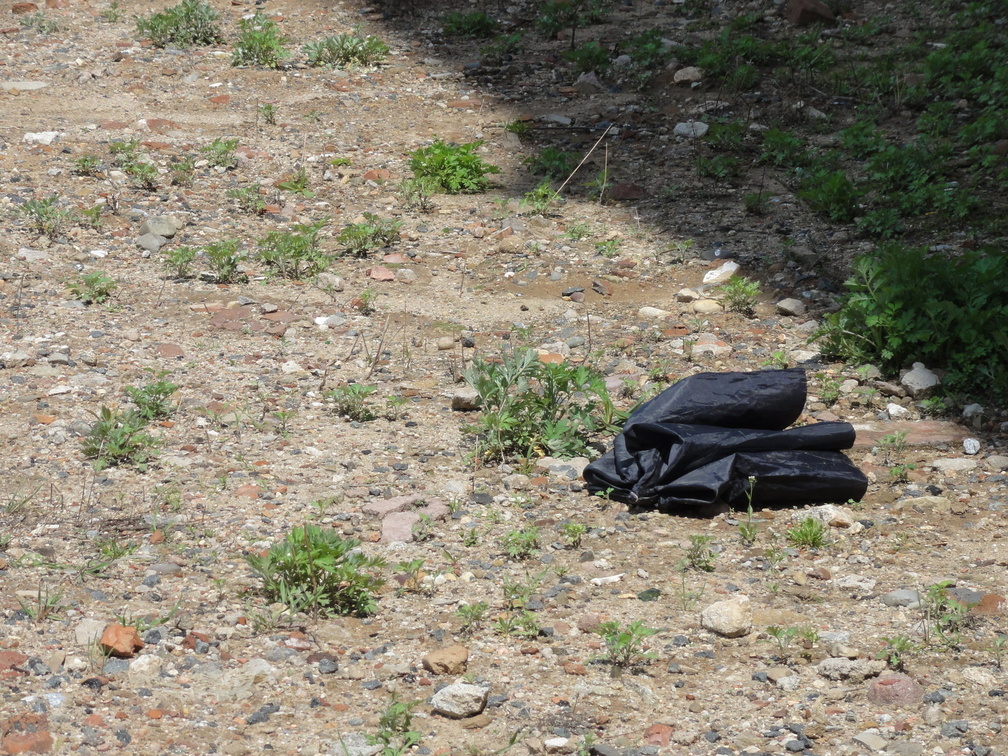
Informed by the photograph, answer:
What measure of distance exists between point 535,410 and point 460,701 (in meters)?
1.58

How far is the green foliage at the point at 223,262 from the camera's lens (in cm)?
537

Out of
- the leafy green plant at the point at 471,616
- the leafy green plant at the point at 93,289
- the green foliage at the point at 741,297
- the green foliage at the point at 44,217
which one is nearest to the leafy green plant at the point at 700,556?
the leafy green plant at the point at 471,616

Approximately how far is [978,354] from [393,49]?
5486mm

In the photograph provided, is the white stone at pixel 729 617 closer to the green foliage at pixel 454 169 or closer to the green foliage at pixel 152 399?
the green foliage at pixel 152 399

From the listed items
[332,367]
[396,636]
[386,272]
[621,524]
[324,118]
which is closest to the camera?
[396,636]

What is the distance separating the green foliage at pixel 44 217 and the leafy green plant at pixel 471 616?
143 inches

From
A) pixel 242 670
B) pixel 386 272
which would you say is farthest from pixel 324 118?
pixel 242 670

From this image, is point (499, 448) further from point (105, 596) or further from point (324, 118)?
point (324, 118)

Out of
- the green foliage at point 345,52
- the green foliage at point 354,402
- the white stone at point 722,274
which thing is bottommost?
the green foliage at point 354,402

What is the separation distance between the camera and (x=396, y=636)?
3096 millimetres

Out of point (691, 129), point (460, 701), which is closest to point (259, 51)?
point (691, 129)

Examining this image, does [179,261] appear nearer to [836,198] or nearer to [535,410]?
[535,410]

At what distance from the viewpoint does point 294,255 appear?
5.48m

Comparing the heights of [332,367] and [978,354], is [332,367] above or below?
below
